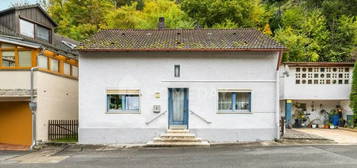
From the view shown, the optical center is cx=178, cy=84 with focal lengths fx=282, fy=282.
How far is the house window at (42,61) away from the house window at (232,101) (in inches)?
352

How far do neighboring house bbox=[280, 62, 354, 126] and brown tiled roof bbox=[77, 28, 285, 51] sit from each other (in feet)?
15.0

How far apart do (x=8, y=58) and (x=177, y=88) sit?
27.3ft

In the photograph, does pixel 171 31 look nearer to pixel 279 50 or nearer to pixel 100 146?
pixel 279 50

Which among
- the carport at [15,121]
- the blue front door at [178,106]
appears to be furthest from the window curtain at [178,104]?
the carport at [15,121]

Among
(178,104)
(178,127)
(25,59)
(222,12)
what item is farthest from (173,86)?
(222,12)

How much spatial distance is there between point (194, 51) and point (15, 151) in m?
9.57

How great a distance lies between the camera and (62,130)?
589 inches

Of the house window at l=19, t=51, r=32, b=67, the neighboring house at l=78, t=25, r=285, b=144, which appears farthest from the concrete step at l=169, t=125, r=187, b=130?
the house window at l=19, t=51, r=32, b=67

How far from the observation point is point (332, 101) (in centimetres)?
1952

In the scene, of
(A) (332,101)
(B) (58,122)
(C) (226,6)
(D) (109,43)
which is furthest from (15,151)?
(C) (226,6)

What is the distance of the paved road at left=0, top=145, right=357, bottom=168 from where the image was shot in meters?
9.28

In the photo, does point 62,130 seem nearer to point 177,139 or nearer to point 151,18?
point 177,139

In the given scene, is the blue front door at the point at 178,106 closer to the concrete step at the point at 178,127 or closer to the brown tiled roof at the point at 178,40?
the concrete step at the point at 178,127

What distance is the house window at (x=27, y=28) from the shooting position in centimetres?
1866
